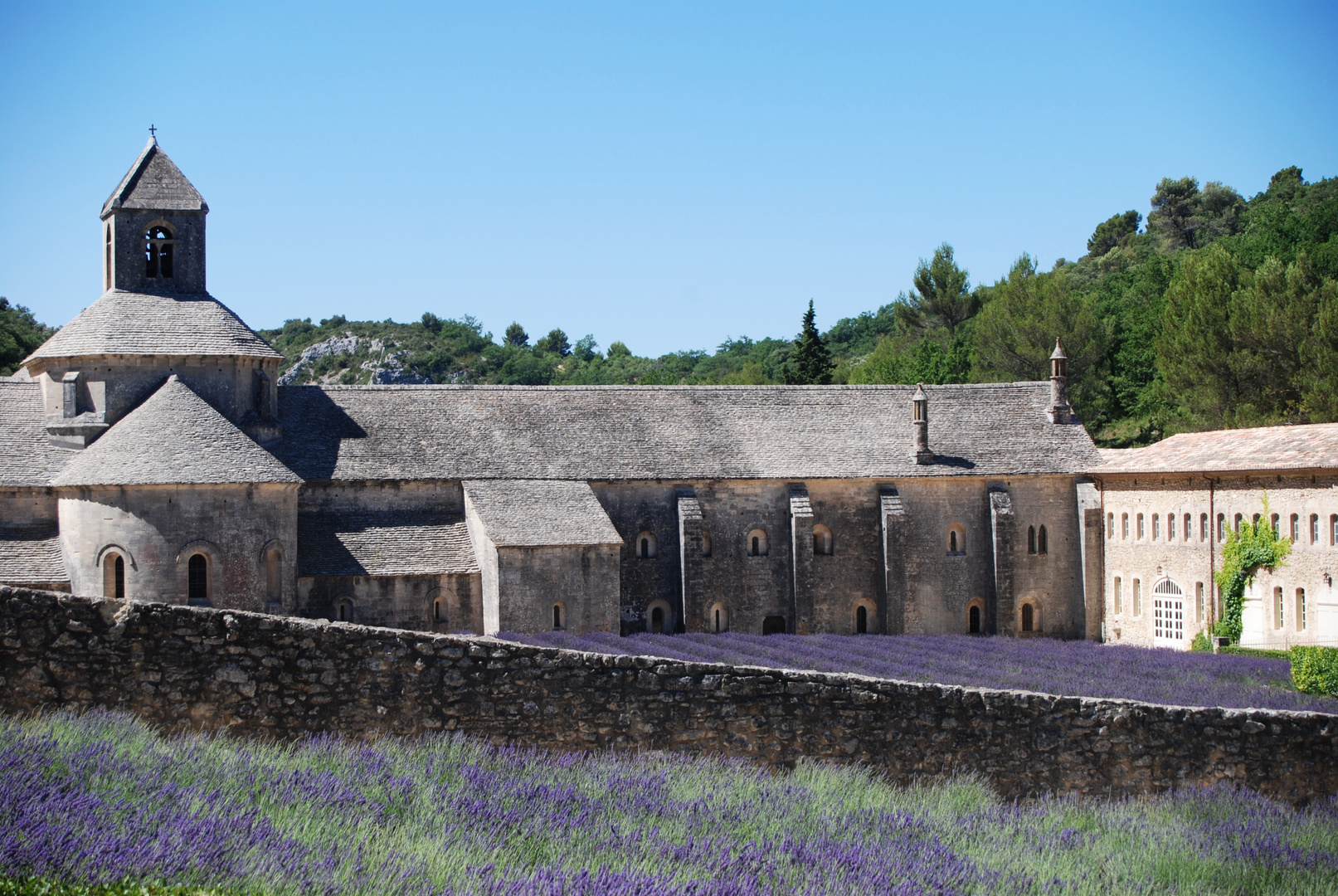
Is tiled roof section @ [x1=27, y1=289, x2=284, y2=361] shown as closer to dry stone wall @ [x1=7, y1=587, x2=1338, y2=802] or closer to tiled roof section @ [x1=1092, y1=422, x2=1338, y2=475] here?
dry stone wall @ [x1=7, y1=587, x2=1338, y2=802]

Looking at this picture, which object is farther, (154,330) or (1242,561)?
(154,330)

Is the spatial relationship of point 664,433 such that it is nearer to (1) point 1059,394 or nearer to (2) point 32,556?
(1) point 1059,394

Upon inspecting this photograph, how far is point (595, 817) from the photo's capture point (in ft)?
36.3

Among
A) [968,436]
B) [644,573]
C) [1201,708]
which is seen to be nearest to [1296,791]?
[1201,708]

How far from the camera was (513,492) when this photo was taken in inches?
1585

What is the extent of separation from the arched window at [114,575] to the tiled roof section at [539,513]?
10237 millimetres

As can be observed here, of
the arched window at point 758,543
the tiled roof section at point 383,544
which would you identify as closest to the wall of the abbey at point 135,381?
the tiled roof section at point 383,544

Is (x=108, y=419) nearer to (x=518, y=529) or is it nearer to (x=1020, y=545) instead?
(x=518, y=529)

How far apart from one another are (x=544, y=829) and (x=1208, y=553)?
34256 mm

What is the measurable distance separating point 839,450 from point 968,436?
5417 mm

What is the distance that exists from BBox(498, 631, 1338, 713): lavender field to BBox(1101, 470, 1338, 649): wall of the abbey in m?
3.43

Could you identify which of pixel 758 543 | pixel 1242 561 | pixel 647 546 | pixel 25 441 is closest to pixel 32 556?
pixel 25 441

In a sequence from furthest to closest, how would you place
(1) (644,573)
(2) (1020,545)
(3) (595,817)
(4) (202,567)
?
(2) (1020,545)
(1) (644,573)
(4) (202,567)
(3) (595,817)

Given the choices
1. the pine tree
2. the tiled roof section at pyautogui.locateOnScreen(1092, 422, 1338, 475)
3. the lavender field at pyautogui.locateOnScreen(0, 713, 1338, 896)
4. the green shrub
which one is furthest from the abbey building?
the pine tree
